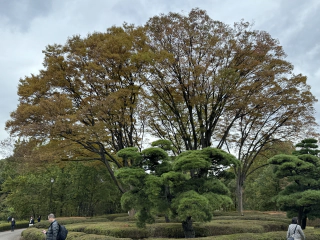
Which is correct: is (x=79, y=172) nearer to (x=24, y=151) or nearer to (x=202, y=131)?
(x=24, y=151)

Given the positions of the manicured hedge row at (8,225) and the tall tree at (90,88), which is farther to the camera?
the manicured hedge row at (8,225)

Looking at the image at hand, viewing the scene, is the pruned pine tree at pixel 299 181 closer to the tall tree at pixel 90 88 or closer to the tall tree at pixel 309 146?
the tall tree at pixel 309 146

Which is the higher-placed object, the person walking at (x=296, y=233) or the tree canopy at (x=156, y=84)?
the tree canopy at (x=156, y=84)

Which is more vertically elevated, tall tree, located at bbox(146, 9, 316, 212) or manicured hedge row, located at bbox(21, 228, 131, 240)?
tall tree, located at bbox(146, 9, 316, 212)

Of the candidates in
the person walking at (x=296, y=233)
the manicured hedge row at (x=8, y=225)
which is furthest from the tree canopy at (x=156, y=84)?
the manicured hedge row at (x=8, y=225)

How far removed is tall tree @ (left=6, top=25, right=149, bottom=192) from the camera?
577 inches

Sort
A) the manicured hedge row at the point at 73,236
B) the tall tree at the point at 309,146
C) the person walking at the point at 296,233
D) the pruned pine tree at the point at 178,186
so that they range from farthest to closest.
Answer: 1. the tall tree at the point at 309,146
2. the pruned pine tree at the point at 178,186
3. the manicured hedge row at the point at 73,236
4. the person walking at the point at 296,233

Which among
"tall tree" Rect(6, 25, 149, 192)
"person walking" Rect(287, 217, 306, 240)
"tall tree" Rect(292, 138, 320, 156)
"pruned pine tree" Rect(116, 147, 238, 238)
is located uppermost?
"tall tree" Rect(6, 25, 149, 192)

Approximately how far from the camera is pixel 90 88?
55.1ft

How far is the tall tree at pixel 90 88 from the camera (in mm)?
14656

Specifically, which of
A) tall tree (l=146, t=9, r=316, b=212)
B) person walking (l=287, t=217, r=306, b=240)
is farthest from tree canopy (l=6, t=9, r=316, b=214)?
person walking (l=287, t=217, r=306, b=240)

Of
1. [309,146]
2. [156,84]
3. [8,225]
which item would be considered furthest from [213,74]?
[8,225]

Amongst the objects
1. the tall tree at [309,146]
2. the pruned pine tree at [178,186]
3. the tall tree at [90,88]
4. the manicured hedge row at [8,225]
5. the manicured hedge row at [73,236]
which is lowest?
the manicured hedge row at [8,225]

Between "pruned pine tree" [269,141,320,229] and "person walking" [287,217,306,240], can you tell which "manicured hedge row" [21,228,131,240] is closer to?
"person walking" [287,217,306,240]
